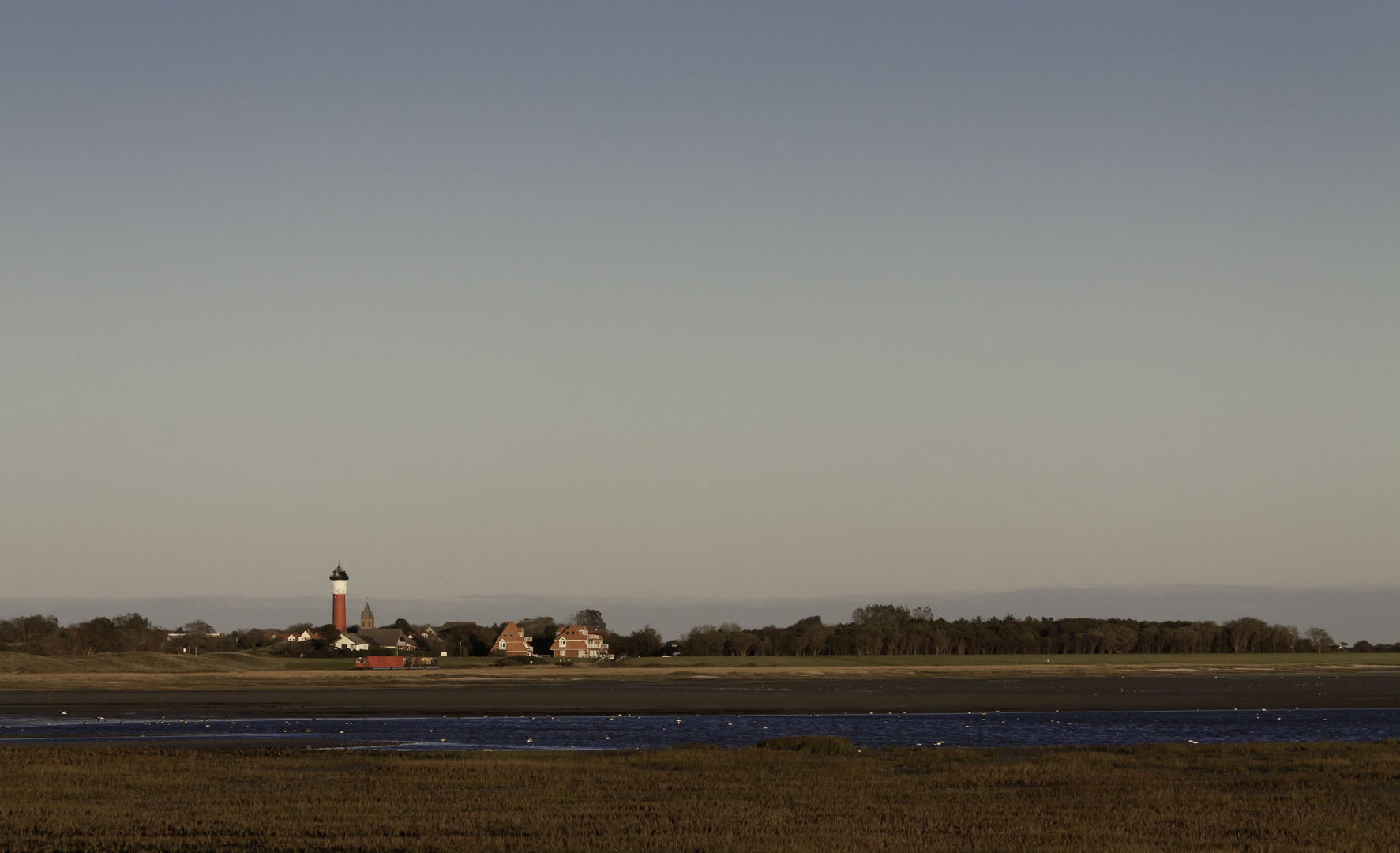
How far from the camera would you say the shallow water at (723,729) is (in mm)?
54594

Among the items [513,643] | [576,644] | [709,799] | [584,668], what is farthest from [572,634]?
[709,799]

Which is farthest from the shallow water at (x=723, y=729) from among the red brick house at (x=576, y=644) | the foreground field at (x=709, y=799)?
the red brick house at (x=576, y=644)

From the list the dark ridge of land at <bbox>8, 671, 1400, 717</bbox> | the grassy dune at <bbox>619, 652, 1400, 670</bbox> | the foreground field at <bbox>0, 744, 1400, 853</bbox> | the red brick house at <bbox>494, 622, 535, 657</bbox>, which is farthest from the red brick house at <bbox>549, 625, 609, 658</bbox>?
the foreground field at <bbox>0, 744, 1400, 853</bbox>

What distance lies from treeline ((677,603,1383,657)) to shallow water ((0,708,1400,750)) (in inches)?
4398

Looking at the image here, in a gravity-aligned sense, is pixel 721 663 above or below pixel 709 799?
below

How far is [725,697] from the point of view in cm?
9081

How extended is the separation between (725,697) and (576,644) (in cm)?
9247

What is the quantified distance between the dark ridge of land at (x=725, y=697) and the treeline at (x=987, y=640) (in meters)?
61.5

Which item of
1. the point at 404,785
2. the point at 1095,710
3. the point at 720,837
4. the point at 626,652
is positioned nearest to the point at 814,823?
the point at 720,837

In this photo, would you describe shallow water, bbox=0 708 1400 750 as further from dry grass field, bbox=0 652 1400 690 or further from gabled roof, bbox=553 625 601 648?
gabled roof, bbox=553 625 601 648

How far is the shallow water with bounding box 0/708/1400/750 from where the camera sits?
54.6 metres

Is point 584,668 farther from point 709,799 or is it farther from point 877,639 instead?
point 709,799

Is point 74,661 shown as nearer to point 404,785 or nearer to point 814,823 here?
point 404,785

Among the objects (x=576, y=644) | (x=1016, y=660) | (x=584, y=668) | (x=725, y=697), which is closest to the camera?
(x=725, y=697)
